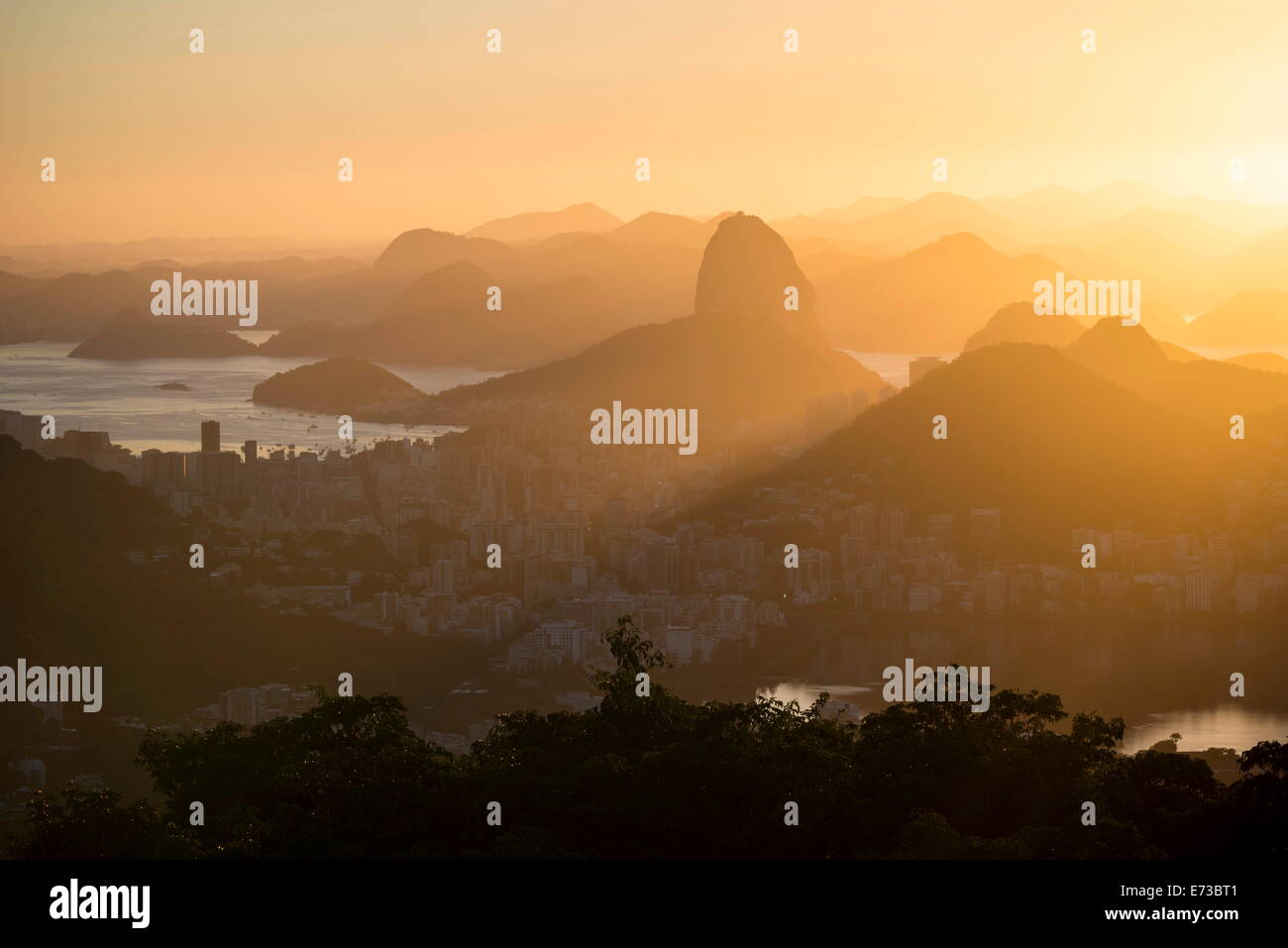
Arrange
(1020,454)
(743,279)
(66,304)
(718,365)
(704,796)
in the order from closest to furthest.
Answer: (704,796), (1020,454), (66,304), (718,365), (743,279)

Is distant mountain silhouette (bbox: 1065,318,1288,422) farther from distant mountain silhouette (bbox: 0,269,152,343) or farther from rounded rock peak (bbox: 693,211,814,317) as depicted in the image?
distant mountain silhouette (bbox: 0,269,152,343)

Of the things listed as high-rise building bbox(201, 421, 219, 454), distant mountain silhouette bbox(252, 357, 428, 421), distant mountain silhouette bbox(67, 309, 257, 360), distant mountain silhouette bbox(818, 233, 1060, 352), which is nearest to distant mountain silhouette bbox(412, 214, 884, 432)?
distant mountain silhouette bbox(252, 357, 428, 421)

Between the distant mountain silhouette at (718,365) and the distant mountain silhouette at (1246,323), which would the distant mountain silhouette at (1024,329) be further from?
the distant mountain silhouette at (1246,323)

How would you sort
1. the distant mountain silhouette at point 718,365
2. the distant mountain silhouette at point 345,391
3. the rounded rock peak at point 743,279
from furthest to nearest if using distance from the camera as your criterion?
the rounded rock peak at point 743,279 → the distant mountain silhouette at point 345,391 → the distant mountain silhouette at point 718,365

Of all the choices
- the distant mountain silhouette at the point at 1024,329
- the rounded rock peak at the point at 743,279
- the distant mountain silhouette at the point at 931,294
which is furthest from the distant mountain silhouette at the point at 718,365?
the distant mountain silhouette at the point at 931,294

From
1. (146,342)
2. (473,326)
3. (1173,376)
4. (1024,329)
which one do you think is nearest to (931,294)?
(1024,329)

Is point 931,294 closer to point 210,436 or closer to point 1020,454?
point 1020,454
